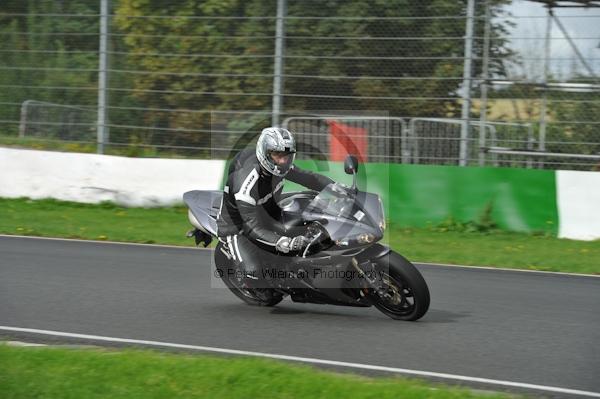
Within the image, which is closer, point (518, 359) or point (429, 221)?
point (518, 359)

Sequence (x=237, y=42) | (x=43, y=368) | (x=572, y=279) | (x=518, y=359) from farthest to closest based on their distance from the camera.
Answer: (x=237, y=42) → (x=572, y=279) → (x=518, y=359) → (x=43, y=368)

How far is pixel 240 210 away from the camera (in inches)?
307

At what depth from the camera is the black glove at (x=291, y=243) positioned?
7.45 m

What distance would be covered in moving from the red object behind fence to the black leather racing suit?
19.3 feet

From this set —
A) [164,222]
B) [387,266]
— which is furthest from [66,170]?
[387,266]

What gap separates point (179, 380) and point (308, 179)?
291cm

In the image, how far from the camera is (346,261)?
7.43 m

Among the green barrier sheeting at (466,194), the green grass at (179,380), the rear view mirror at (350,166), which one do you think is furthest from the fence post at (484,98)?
the green grass at (179,380)

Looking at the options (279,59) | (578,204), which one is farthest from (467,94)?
(279,59)

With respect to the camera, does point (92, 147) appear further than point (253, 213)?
Yes

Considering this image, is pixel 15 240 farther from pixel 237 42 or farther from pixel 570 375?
pixel 570 375

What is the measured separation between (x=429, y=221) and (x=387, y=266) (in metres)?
6.63

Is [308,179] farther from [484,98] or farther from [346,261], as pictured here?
[484,98]

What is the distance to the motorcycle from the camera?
7.33 metres
